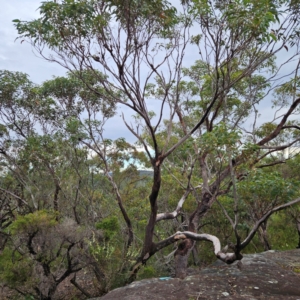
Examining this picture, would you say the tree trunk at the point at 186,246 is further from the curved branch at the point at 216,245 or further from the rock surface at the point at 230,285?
the rock surface at the point at 230,285

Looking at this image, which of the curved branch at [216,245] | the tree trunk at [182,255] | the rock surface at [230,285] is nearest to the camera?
the rock surface at [230,285]

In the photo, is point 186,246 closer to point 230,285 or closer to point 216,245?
point 216,245

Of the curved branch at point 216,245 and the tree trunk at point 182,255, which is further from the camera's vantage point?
the tree trunk at point 182,255

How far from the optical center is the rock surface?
11.9ft

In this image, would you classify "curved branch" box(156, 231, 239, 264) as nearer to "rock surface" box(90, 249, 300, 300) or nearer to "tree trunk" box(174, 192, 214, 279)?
"rock surface" box(90, 249, 300, 300)

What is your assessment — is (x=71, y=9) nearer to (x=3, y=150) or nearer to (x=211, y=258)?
(x=3, y=150)

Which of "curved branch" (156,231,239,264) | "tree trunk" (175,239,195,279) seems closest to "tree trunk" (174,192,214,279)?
"tree trunk" (175,239,195,279)

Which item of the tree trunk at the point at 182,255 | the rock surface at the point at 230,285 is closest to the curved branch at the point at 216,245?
the rock surface at the point at 230,285

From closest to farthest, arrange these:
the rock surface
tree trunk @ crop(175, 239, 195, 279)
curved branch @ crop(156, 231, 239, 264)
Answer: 1. the rock surface
2. curved branch @ crop(156, 231, 239, 264)
3. tree trunk @ crop(175, 239, 195, 279)

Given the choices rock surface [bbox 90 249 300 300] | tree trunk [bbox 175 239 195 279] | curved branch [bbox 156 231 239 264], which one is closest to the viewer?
rock surface [bbox 90 249 300 300]

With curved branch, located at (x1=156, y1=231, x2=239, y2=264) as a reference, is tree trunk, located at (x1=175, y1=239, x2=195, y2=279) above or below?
below

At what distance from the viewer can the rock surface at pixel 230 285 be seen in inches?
142

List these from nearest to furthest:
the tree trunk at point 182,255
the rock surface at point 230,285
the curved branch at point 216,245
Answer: the rock surface at point 230,285 < the curved branch at point 216,245 < the tree trunk at point 182,255

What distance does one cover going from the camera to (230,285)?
393cm
